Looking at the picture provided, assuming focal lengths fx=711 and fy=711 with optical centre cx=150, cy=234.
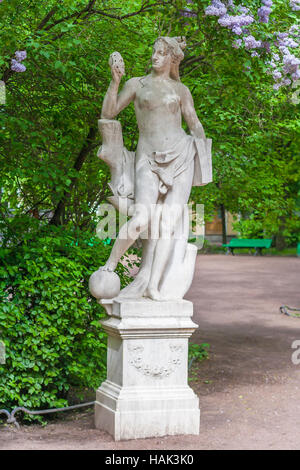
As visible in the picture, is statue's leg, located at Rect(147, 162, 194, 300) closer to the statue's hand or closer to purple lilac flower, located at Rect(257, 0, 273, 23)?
the statue's hand

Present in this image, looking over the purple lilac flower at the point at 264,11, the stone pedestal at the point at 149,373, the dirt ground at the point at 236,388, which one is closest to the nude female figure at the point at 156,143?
the stone pedestal at the point at 149,373

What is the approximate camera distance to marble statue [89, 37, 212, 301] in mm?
5702

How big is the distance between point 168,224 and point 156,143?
2.17 feet

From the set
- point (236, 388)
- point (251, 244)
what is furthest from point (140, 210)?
point (251, 244)

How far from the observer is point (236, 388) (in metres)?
7.85

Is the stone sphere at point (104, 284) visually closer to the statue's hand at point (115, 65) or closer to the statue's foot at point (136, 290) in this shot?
the statue's foot at point (136, 290)

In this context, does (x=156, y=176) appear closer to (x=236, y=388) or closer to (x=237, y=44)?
(x=237, y=44)

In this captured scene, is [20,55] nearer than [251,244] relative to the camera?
Yes

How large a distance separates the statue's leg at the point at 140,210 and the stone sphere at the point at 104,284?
3.1 inches

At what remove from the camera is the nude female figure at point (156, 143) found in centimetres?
570

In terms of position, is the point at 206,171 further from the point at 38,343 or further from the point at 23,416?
the point at 23,416

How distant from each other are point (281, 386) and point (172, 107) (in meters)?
3.67

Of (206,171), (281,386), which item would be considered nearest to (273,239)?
(281,386)

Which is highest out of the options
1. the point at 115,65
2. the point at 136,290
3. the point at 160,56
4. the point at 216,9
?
the point at 216,9
